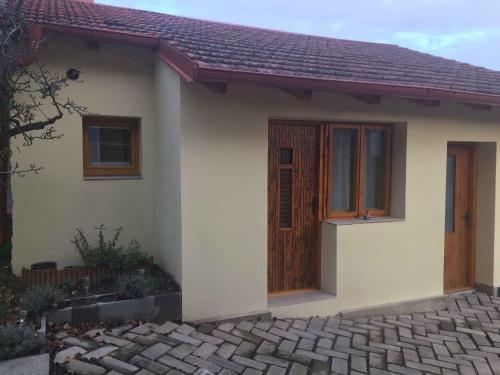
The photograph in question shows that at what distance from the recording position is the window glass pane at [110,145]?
19.6 feet

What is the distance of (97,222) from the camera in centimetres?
584

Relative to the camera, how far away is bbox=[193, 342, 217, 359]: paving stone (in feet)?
13.7

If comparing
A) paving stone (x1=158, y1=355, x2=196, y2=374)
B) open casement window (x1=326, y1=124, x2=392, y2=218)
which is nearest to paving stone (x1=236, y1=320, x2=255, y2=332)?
paving stone (x1=158, y1=355, x2=196, y2=374)

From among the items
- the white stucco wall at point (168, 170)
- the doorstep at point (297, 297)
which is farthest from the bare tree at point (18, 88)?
the doorstep at point (297, 297)

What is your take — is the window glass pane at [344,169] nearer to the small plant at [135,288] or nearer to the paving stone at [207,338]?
the paving stone at [207,338]

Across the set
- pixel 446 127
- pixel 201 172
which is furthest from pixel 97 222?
pixel 446 127

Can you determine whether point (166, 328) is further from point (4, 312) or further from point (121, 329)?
point (4, 312)

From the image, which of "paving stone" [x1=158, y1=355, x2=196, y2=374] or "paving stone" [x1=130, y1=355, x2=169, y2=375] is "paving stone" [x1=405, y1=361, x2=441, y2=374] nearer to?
"paving stone" [x1=158, y1=355, x2=196, y2=374]

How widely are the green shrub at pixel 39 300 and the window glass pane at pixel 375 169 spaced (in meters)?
4.30

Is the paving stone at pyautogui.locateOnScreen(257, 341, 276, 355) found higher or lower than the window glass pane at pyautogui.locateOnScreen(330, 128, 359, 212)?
lower

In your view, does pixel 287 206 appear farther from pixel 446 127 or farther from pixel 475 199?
pixel 475 199

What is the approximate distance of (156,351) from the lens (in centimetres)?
411

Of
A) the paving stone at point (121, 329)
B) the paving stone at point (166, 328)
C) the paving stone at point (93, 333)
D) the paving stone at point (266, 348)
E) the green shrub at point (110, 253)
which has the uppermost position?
the green shrub at point (110, 253)

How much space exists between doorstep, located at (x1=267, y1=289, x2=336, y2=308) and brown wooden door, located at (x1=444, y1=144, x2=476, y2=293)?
8.42 feet
